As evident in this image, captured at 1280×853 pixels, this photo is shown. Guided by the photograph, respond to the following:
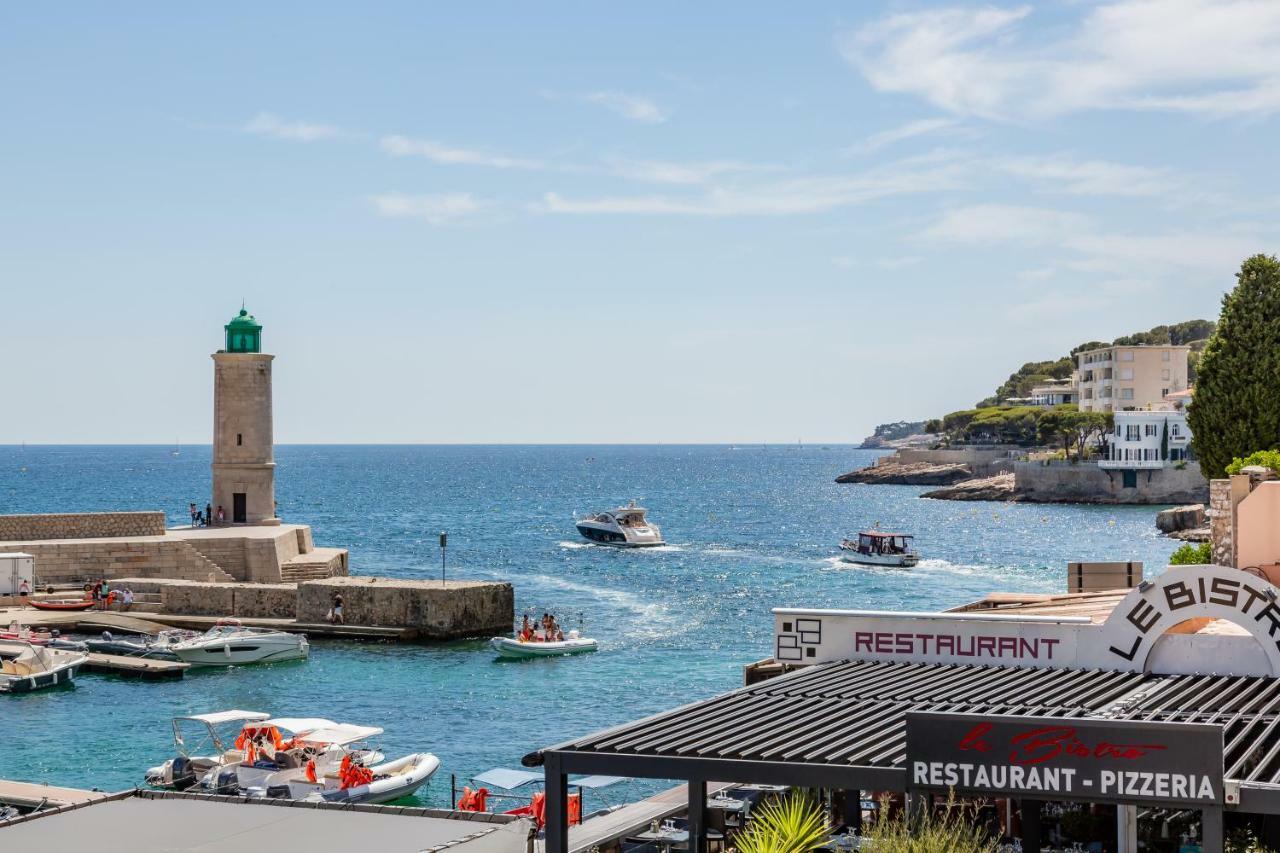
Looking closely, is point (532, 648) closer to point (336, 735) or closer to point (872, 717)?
point (336, 735)

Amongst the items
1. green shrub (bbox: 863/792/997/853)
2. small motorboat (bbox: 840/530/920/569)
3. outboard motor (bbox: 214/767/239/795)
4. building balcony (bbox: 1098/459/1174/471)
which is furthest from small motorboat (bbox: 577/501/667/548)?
green shrub (bbox: 863/792/997/853)

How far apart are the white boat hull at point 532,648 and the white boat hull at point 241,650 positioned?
526 centimetres

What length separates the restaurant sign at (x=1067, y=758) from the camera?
9648mm

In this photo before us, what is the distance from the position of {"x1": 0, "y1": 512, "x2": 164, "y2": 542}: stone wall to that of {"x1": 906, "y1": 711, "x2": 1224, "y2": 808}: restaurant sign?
43800 millimetres

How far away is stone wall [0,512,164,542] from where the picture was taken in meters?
49.8

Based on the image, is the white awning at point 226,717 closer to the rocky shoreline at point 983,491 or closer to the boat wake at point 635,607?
the boat wake at point 635,607

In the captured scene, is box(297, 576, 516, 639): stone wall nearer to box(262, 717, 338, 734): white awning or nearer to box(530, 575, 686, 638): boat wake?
box(530, 575, 686, 638): boat wake

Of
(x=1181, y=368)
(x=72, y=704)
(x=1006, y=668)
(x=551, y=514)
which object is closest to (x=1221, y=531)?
(x=1006, y=668)

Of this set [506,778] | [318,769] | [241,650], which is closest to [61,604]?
[241,650]

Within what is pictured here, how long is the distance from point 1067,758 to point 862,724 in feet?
7.47

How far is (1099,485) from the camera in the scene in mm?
126938

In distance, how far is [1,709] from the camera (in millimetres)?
33531

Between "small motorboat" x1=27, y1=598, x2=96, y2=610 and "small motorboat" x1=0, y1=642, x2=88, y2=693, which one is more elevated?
"small motorboat" x1=27, y1=598, x2=96, y2=610

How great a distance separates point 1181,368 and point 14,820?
144231mm
